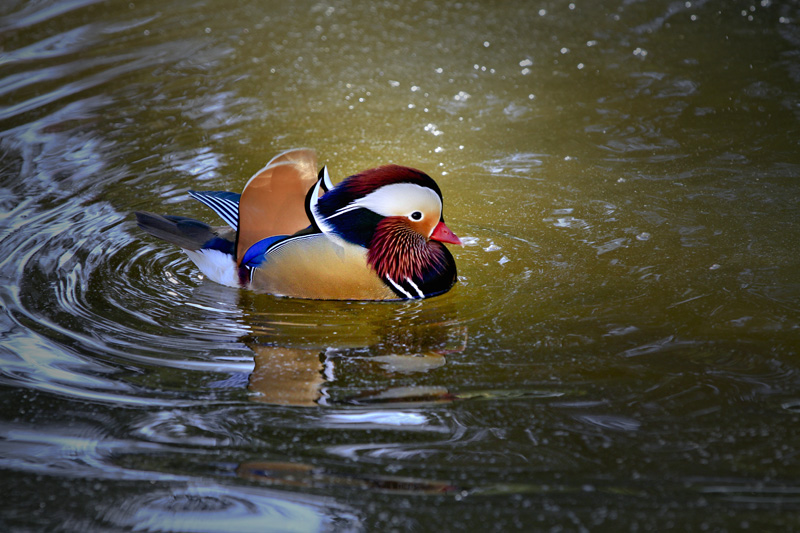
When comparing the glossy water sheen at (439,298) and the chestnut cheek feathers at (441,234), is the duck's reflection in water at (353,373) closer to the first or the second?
the glossy water sheen at (439,298)

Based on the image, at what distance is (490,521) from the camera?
2262mm

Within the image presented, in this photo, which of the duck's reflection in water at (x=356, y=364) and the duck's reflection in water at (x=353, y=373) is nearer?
the duck's reflection in water at (x=353, y=373)

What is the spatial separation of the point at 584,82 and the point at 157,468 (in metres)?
4.40

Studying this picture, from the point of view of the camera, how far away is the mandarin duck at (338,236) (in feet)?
11.9

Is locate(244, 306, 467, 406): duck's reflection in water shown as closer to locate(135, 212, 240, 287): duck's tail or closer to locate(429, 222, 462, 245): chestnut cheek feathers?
locate(429, 222, 462, 245): chestnut cheek feathers

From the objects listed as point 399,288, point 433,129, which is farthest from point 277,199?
point 433,129

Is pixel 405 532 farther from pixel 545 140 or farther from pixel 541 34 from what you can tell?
pixel 541 34

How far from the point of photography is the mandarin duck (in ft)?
11.9

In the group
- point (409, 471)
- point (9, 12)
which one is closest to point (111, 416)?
point (409, 471)

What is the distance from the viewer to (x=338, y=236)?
11.9 feet

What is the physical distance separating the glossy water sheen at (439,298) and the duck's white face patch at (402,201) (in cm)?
39

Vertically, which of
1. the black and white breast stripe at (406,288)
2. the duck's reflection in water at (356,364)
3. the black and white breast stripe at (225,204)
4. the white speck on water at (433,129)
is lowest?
the duck's reflection in water at (356,364)

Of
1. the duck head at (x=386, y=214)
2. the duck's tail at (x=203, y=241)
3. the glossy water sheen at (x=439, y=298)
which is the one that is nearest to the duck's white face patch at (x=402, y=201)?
the duck head at (x=386, y=214)

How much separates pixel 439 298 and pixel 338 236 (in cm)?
52
